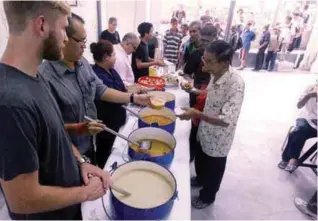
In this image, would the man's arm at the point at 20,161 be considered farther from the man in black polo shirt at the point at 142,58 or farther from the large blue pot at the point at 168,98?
the man in black polo shirt at the point at 142,58

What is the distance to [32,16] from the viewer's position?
62 cm

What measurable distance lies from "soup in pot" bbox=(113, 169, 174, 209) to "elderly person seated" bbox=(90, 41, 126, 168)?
0.65 meters

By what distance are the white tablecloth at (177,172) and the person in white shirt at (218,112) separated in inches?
6.4

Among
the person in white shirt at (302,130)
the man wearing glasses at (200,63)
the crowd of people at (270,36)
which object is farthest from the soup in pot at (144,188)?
the crowd of people at (270,36)

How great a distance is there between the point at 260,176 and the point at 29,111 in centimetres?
229

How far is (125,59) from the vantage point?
220cm

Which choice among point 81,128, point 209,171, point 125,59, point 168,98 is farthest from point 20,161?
point 125,59

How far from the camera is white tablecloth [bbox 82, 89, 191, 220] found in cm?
97

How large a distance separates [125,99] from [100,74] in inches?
10.5

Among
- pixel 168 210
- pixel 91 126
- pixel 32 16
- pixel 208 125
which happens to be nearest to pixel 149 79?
pixel 208 125

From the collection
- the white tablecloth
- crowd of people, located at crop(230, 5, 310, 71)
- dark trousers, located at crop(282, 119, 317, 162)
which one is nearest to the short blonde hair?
the white tablecloth

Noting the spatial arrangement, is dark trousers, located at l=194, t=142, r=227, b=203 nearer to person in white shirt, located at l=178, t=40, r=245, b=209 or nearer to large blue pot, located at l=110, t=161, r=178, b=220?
person in white shirt, located at l=178, t=40, r=245, b=209

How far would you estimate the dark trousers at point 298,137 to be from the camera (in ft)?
7.72

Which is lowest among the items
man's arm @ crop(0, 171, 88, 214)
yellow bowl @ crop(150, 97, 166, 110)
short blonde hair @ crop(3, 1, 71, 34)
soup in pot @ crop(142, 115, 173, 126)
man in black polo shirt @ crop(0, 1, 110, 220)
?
soup in pot @ crop(142, 115, 173, 126)
